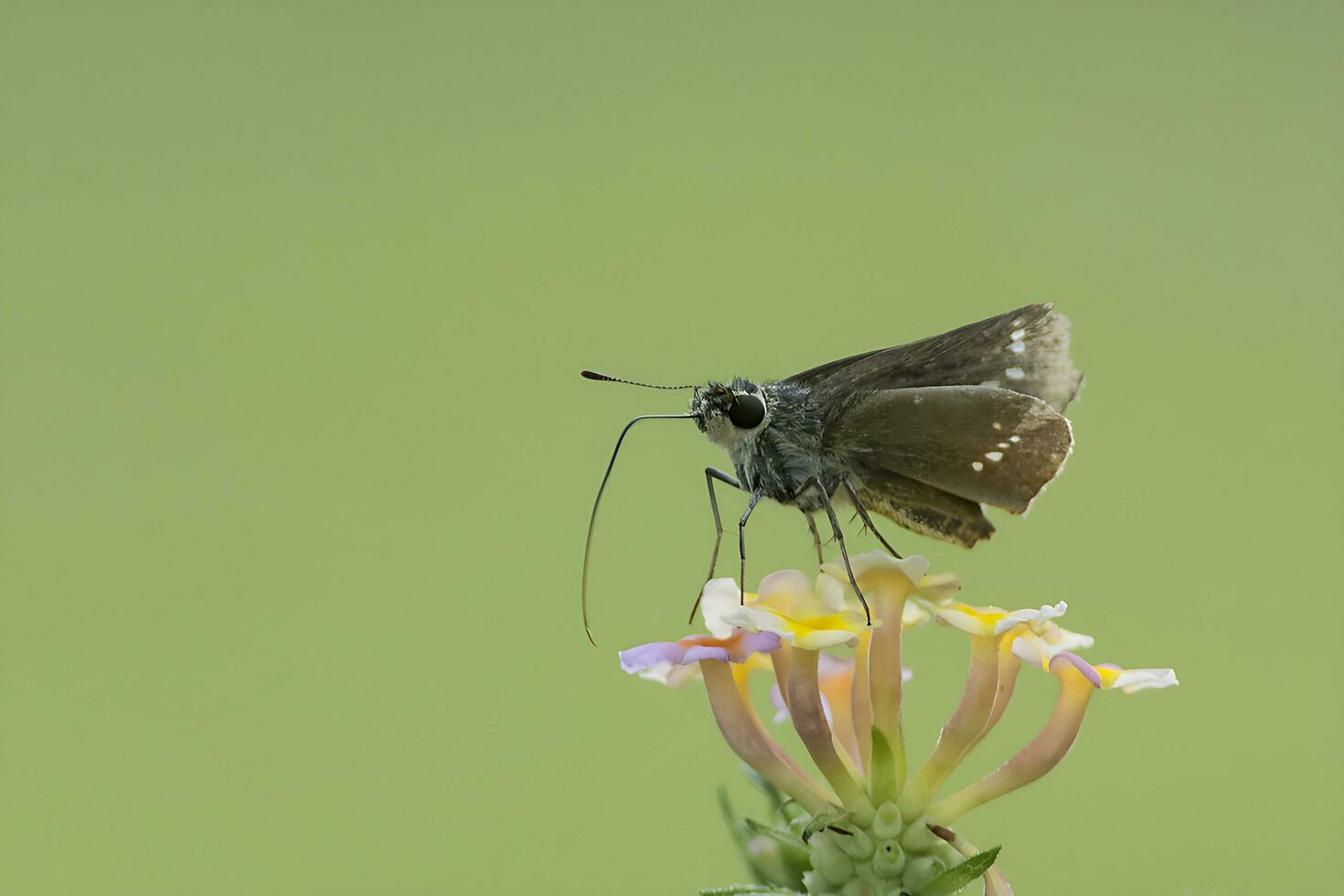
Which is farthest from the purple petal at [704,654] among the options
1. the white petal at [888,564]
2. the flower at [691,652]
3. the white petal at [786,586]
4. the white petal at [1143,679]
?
the white petal at [1143,679]

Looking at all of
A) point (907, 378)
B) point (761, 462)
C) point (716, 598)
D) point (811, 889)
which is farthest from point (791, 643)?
point (907, 378)

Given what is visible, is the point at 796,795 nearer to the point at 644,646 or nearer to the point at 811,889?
the point at 811,889

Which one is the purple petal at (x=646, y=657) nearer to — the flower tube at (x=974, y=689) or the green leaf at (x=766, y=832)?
the green leaf at (x=766, y=832)

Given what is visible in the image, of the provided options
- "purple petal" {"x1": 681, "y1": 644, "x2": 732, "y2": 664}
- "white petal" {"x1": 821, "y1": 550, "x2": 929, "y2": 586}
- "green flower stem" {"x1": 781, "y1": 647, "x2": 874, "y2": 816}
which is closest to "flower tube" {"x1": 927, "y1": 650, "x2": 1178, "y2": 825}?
"green flower stem" {"x1": 781, "y1": 647, "x2": 874, "y2": 816}

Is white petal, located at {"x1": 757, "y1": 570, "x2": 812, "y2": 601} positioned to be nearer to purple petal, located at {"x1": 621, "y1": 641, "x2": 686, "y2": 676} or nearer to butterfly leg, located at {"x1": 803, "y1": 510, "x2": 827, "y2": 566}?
purple petal, located at {"x1": 621, "y1": 641, "x2": 686, "y2": 676}

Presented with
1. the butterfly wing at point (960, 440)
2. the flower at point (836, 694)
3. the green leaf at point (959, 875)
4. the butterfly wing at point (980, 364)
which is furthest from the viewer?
the butterfly wing at point (980, 364)

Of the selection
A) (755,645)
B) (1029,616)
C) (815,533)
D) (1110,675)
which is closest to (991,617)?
(1029,616)
